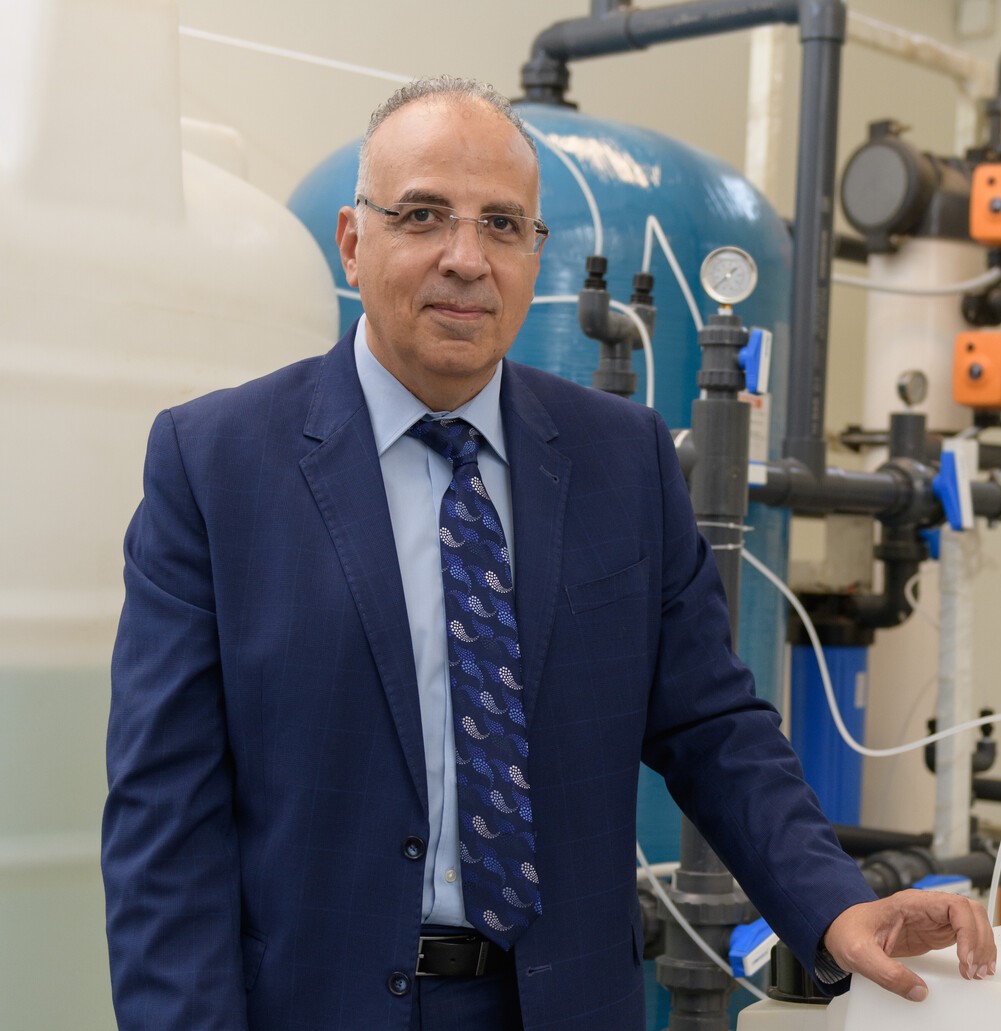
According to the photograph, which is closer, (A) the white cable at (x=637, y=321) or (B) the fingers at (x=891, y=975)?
(B) the fingers at (x=891, y=975)

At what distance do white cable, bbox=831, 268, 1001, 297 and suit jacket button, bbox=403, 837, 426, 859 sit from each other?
2.51m

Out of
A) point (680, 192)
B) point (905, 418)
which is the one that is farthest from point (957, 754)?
point (680, 192)

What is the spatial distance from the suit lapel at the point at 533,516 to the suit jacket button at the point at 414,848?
136 millimetres

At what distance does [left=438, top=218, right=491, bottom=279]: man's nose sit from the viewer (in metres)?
1.16

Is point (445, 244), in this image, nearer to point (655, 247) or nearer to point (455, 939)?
point (455, 939)

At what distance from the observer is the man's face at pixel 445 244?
117 centimetres

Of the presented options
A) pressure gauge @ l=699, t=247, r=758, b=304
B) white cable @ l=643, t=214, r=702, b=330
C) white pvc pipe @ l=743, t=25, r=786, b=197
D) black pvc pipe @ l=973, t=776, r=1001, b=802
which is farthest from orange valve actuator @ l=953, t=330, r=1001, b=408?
pressure gauge @ l=699, t=247, r=758, b=304

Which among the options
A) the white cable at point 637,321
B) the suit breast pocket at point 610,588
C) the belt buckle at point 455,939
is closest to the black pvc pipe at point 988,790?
the white cable at point 637,321

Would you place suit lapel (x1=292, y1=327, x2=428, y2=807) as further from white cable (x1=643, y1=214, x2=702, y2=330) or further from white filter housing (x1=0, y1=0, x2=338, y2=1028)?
white cable (x1=643, y1=214, x2=702, y2=330)

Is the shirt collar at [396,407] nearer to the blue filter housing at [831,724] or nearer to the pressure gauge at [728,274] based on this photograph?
the pressure gauge at [728,274]

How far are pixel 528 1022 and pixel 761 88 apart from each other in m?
2.93

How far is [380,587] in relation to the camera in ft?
3.76

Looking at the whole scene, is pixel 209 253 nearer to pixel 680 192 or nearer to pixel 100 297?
pixel 100 297

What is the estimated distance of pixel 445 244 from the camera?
1.17 metres
